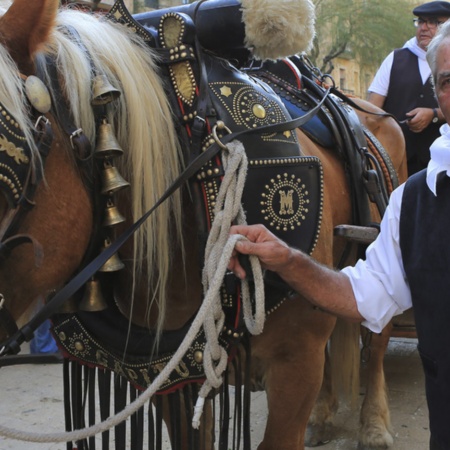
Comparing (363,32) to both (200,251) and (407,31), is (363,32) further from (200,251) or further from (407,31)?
(200,251)

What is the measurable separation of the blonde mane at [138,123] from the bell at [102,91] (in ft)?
0.04

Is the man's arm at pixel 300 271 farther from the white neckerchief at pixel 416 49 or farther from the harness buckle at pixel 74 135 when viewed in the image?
the white neckerchief at pixel 416 49

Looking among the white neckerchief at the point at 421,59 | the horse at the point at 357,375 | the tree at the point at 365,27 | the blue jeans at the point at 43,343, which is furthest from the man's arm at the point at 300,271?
the tree at the point at 365,27

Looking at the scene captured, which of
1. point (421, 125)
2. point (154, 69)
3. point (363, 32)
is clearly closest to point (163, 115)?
point (154, 69)

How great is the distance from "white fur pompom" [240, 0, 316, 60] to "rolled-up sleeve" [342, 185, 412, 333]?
0.49 metres

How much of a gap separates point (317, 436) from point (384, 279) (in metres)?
1.78

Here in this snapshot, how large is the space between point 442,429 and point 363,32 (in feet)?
60.3

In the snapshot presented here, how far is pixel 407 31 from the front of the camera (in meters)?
18.6

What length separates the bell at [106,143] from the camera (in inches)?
56.3

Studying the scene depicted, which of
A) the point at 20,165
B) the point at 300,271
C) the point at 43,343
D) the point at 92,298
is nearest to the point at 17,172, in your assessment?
the point at 20,165

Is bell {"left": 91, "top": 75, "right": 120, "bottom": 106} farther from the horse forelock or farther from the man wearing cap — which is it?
the man wearing cap

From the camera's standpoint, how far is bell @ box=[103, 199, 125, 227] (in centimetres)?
147

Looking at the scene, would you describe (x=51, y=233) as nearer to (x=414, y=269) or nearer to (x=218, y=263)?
(x=218, y=263)

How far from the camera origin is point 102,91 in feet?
4.66
